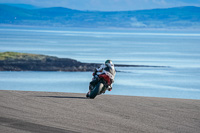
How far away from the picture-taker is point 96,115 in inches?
421

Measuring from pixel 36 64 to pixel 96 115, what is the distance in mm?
41368

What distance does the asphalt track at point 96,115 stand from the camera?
29.8ft

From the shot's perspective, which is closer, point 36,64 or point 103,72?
point 103,72

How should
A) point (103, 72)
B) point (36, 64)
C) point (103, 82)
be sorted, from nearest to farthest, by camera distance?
point (103, 82) < point (103, 72) < point (36, 64)

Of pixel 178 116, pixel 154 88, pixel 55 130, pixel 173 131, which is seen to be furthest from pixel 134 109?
pixel 154 88

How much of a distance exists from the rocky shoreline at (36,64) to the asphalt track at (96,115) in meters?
36.3

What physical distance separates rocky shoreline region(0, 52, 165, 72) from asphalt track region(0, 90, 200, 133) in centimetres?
3626

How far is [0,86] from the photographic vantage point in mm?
37406

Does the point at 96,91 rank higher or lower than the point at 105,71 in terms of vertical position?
lower

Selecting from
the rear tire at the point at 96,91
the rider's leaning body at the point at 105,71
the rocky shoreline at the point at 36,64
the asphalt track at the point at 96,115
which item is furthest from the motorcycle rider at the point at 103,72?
the rocky shoreline at the point at 36,64

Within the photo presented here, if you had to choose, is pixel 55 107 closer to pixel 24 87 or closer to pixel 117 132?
pixel 117 132

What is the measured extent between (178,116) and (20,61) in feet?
136

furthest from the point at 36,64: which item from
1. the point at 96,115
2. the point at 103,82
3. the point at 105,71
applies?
the point at 96,115

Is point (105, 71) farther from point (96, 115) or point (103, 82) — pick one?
point (96, 115)
